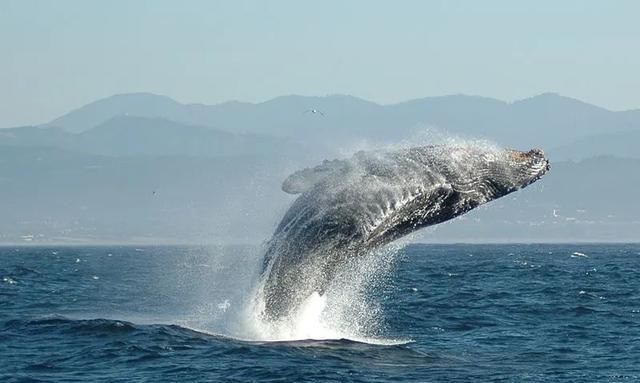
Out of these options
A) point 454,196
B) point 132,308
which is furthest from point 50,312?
point 454,196

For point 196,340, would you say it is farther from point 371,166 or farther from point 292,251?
point 371,166

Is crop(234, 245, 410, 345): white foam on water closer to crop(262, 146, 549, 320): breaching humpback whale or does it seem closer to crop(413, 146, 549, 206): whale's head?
crop(262, 146, 549, 320): breaching humpback whale

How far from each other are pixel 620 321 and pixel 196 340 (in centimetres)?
974

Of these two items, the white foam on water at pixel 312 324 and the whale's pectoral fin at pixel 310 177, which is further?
the white foam on water at pixel 312 324

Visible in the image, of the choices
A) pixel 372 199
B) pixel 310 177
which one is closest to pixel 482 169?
pixel 372 199

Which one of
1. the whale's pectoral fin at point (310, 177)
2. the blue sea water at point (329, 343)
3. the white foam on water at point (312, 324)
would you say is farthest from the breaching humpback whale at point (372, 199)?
the blue sea water at point (329, 343)

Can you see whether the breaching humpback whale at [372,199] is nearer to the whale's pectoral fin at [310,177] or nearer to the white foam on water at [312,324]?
the whale's pectoral fin at [310,177]

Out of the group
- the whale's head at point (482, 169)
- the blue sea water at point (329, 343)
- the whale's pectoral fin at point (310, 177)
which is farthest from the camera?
the whale's pectoral fin at point (310, 177)

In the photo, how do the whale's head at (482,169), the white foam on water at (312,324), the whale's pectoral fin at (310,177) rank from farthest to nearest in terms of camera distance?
1. the white foam on water at (312,324)
2. the whale's pectoral fin at (310,177)
3. the whale's head at (482,169)

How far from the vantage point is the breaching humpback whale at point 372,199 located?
16.7 meters

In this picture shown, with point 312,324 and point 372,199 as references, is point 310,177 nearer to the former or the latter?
point 372,199

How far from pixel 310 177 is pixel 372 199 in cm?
99

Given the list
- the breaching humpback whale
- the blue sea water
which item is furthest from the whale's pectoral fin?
the blue sea water

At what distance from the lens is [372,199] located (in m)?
16.7
